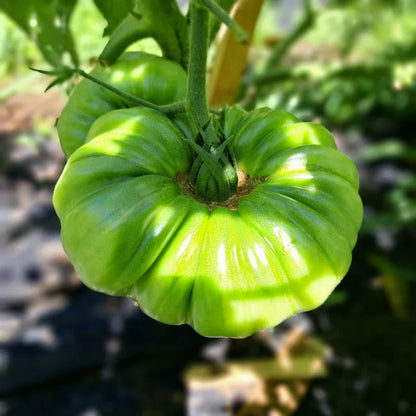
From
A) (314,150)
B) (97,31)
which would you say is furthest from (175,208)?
(97,31)

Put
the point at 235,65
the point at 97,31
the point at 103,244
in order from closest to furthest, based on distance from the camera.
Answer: the point at 103,244
the point at 235,65
the point at 97,31

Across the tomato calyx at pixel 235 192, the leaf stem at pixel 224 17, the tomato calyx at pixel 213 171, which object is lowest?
the tomato calyx at pixel 235 192

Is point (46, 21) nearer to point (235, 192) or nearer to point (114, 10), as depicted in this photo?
point (114, 10)

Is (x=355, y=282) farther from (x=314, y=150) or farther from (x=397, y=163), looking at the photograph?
(x=314, y=150)

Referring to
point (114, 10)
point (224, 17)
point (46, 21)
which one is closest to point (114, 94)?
point (114, 10)

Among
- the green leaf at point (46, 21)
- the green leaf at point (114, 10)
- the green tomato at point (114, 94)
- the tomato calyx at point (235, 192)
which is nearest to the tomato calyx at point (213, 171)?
the tomato calyx at point (235, 192)

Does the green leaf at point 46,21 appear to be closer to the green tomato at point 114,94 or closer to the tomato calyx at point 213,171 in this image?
the green tomato at point 114,94
